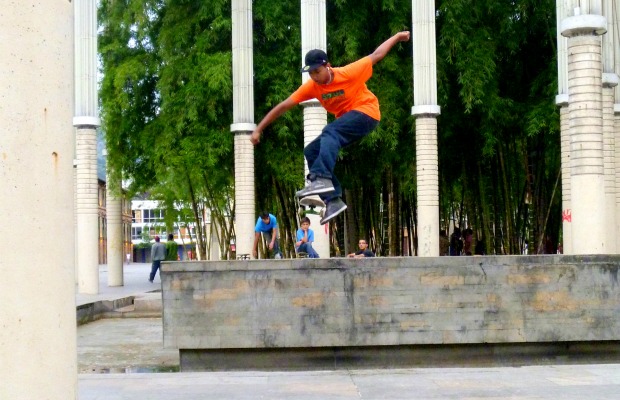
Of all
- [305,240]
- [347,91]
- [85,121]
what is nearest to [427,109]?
[305,240]

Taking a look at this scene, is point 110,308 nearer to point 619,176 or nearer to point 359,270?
point 359,270

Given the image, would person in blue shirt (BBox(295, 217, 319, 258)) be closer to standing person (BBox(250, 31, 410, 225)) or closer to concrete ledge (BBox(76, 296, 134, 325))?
concrete ledge (BBox(76, 296, 134, 325))

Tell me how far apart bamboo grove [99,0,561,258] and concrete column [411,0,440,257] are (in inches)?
41.6

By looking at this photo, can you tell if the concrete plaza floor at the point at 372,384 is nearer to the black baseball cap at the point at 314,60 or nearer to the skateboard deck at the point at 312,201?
the skateboard deck at the point at 312,201

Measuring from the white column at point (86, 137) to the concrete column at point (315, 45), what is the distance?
222 inches

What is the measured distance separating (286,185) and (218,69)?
412 centimetres

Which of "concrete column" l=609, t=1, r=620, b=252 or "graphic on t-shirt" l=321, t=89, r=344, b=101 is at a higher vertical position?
"concrete column" l=609, t=1, r=620, b=252

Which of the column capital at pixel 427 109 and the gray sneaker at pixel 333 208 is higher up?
the column capital at pixel 427 109

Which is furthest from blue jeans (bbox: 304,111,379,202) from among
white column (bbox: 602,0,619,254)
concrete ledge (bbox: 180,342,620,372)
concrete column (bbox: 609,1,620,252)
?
concrete column (bbox: 609,1,620,252)

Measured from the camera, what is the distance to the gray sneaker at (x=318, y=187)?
24.6 ft

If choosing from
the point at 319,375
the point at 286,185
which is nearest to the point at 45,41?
the point at 319,375

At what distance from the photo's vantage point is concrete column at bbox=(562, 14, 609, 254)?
19.2m

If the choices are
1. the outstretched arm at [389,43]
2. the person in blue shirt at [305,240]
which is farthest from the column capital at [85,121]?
the outstretched arm at [389,43]

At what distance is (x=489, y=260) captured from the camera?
430 inches
